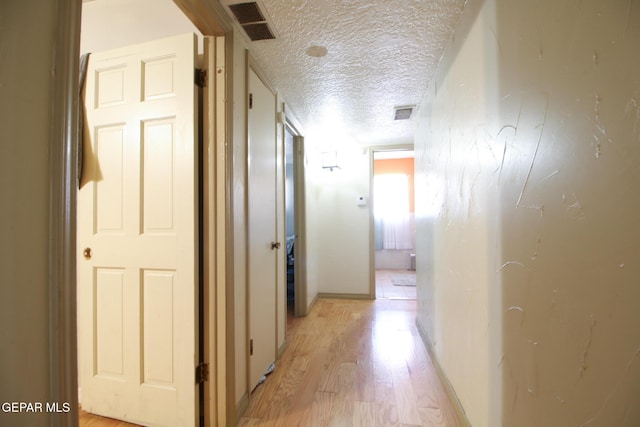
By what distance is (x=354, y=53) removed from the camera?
1577mm

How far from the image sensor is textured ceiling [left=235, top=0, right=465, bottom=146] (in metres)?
1.25

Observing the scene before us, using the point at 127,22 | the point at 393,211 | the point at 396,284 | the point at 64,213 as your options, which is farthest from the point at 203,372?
the point at 393,211

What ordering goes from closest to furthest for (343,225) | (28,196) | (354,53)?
(28,196)
(354,53)
(343,225)

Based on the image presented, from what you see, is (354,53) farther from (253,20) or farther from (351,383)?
(351,383)

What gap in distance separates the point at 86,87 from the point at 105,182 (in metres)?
0.58

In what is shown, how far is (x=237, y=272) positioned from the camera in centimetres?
137

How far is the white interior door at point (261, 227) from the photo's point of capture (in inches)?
61.2

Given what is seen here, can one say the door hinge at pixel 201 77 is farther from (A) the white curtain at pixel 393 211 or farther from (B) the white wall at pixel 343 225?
(A) the white curtain at pixel 393 211

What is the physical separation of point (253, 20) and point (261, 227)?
120 centimetres

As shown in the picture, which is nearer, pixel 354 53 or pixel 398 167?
pixel 354 53

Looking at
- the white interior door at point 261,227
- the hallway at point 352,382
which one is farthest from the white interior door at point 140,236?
the hallway at point 352,382

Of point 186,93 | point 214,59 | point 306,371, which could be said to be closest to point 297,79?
point 214,59

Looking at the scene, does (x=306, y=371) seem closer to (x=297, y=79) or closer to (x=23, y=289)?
(x=23, y=289)

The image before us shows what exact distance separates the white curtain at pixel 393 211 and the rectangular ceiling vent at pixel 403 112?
2.91 meters
